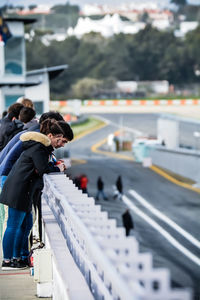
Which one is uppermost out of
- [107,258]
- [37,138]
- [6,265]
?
[37,138]

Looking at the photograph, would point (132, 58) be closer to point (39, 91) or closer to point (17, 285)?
point (39, 91)

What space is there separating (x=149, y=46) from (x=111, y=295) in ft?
609

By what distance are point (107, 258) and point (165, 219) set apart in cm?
3979

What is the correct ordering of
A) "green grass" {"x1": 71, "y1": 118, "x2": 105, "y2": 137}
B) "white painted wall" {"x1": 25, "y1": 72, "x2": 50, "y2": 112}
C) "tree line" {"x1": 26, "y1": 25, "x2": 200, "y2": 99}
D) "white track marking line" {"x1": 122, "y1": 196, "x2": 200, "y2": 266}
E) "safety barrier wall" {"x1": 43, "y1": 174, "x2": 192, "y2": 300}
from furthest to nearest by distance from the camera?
"tree line" {"x1": 26, "y1": 25, "x2": 200, "y2": 99} → "green grass" {"x1": 71, "y1": 118, "x2": 105, "y2": 137} → "white painted wall" {"x1": 25, "y1": 72, "x2": 50, "y2": 112} → "white track marking line" {"x1": 122, "y1": 196, "x2": 200, "y2": 266} → "safety barrier wall" {"x1": 43, "y1": 174, "x2": 192, "y2": 300}

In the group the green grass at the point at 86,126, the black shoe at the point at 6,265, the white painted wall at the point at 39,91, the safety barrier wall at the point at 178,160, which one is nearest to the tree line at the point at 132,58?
the green grass at the point at 86,126

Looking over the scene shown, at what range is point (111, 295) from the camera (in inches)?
224

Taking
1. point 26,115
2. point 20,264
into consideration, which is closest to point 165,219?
point 26,115

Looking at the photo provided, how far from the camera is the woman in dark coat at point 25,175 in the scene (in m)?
8.33

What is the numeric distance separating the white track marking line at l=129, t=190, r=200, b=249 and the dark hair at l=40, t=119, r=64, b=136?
1182 inches

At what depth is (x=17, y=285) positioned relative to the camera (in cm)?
870

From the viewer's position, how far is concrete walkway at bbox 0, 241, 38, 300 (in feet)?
27.2

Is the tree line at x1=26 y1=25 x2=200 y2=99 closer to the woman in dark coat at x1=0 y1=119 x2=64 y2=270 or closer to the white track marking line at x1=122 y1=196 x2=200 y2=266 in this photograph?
the white track marking line at x1=122 y1=196 x2=200 y2=266

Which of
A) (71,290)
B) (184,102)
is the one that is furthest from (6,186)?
(184,102)

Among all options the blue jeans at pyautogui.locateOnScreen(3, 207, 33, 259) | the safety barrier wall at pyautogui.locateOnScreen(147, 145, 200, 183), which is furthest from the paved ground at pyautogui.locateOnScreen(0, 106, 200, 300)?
the safety barrier wall at pyautogui.locateOnScreen(147, 145, 200, 183)
